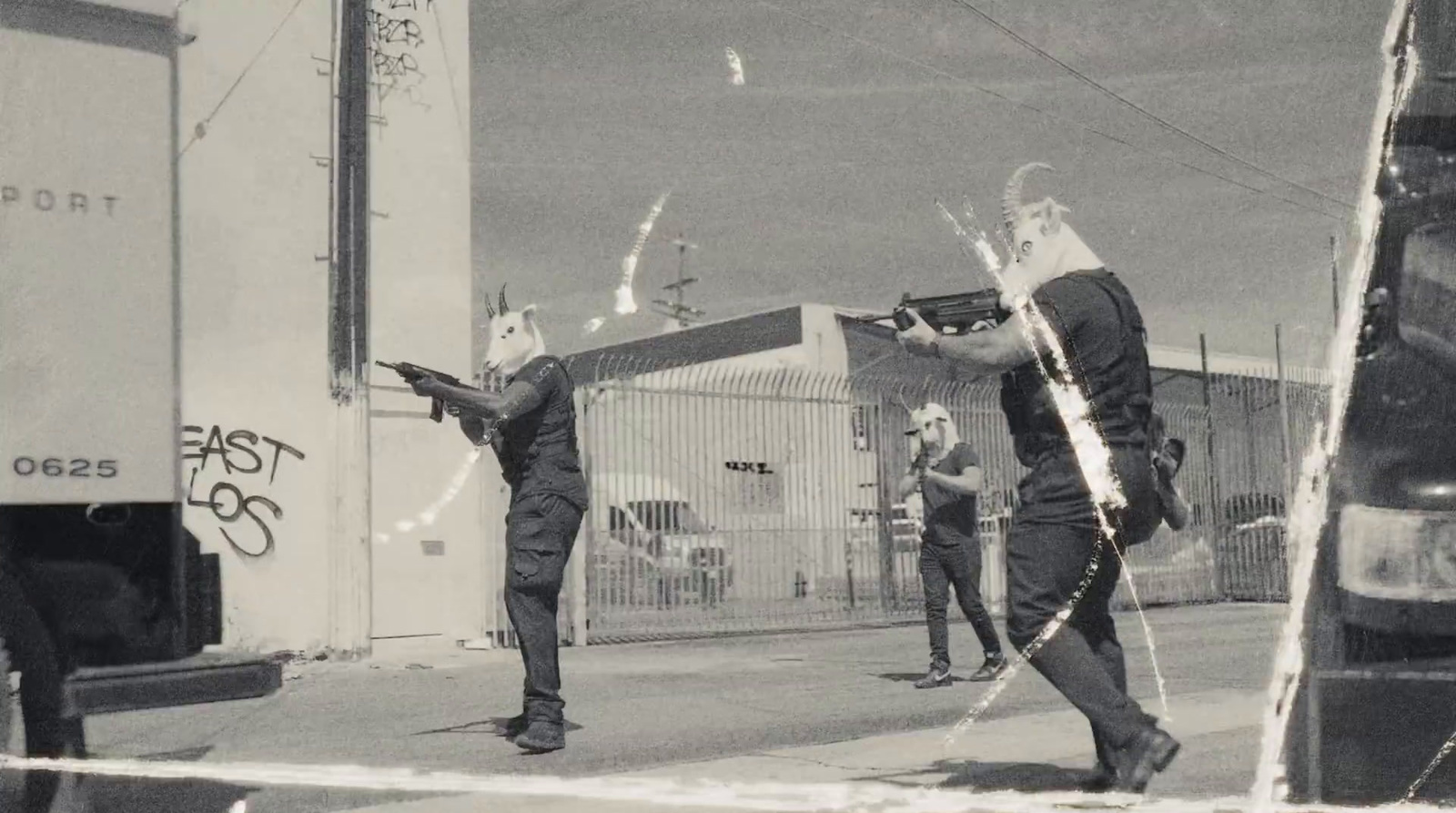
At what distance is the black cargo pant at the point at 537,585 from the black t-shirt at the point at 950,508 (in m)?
2.54

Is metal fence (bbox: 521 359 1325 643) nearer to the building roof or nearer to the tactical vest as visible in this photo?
the building roof

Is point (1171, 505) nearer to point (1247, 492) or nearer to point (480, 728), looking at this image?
point (480, 728)

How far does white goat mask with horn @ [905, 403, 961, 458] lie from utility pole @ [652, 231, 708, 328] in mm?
2063

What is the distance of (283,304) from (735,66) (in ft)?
11.2

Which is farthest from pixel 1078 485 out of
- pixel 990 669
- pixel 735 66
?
pixel 735 66

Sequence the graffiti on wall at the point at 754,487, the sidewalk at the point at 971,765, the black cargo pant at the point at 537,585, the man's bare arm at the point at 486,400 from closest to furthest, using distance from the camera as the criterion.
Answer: the sidewalk at the point at 971,765
the man's bare arm at the point at 486,400
the black cargo pant at the point at 537,585
the graffiti on wall at the point at 754,487

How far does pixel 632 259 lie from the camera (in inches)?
377

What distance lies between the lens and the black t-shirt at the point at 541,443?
535 centimetres

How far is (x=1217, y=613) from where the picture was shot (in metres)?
13.2

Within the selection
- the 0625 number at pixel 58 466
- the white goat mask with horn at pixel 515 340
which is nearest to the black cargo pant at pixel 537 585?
the white goat mask with horn at pixel 515 340

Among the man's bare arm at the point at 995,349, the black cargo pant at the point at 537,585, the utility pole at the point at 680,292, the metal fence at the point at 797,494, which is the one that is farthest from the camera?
the metal fence at the point at 797,494

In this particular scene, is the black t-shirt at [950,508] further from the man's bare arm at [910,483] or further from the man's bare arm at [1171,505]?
the man's bare arm at [1171,505]

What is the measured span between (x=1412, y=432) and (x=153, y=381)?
277 centimetres

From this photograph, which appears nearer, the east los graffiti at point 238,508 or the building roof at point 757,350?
the east los graffiti at point 238,508
